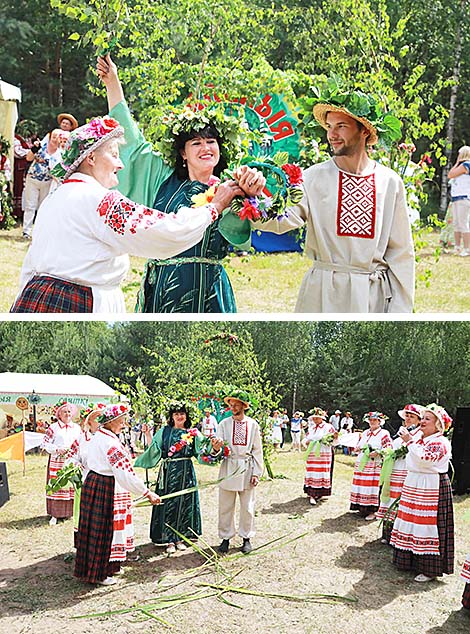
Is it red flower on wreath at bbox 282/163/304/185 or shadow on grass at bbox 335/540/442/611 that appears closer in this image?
red flower on wreath at bbox 282/163/304/185

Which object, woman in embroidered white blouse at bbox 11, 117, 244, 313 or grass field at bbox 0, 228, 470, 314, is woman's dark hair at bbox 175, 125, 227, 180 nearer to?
woman in embroidered white blouse at bbox 11, 117, 244, 313

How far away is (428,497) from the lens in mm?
3549

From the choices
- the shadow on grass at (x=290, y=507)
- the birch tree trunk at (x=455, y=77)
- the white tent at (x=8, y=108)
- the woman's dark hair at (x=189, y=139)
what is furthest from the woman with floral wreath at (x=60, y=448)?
the birch tree trunk at (x=455, y=77)

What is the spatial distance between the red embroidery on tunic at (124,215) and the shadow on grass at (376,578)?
1472mm

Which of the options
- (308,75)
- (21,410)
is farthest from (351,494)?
(308,75)

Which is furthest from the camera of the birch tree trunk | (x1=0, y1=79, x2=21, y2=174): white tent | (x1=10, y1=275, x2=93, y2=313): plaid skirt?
the birch tree trunk

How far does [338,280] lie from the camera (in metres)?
3.46

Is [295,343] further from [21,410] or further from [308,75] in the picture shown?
[308,75]

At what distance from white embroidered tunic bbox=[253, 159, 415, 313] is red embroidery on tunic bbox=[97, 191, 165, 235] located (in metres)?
0.68

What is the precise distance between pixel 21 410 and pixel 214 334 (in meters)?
0.73

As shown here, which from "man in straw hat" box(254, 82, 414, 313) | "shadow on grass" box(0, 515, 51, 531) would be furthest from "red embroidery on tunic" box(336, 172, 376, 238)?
"shadow on grass" box(0, 515, 51, 531)

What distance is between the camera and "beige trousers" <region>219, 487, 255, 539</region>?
351 centimetres

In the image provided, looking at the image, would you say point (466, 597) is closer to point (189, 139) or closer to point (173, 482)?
point (173, 482)

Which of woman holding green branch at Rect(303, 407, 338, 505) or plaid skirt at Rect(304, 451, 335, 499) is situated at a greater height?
woman holding green branch at Rect(303, 407, 338, 505)
